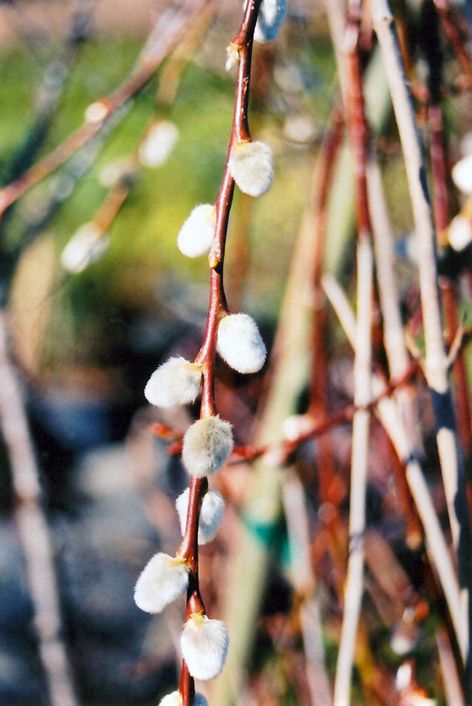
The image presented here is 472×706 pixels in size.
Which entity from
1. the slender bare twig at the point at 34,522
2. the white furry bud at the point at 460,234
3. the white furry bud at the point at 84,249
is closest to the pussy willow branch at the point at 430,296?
the white furry bud at the point at 460,234

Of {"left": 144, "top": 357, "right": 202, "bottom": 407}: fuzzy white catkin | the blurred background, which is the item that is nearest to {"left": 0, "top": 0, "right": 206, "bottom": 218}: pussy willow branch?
the blurred background

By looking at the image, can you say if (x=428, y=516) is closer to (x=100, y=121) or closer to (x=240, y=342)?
(x=240, y=342)

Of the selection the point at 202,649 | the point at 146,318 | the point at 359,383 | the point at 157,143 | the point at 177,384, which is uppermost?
the point at 146,318

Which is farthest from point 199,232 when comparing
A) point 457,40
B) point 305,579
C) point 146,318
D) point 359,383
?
point 146,318

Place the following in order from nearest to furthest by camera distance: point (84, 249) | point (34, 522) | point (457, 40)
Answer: point (457, 40) < point (84, 249) < point (34, 522)

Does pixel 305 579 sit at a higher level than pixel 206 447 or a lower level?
higher

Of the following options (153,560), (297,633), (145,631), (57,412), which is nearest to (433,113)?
(153,560)
